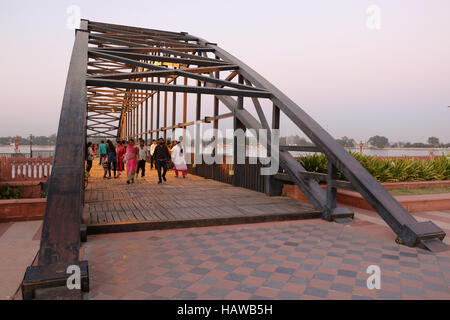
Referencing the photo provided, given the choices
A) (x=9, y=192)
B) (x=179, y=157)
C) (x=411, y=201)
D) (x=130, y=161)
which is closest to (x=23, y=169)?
(x=9, y=192)

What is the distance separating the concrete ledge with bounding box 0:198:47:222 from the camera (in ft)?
19.1

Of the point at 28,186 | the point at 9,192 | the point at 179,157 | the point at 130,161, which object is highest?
the point at 179,157

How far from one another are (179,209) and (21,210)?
9.41 feet

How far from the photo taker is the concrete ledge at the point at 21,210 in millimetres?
5829

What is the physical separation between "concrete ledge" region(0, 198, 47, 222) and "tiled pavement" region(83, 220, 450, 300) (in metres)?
2.07

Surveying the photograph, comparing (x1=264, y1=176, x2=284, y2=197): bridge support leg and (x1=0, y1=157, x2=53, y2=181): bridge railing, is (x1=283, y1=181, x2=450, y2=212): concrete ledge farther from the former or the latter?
(x1=0, y1=157, x2=53, y2=181): bridge railing

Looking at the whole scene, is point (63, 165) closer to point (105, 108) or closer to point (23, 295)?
point (23, 295)

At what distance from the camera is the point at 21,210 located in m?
5.95

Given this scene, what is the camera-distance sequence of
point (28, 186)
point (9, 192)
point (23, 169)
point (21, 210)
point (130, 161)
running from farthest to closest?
point (130, 161) → point (23, 169) → point (28, 186) → point (9, 192) → point (21, 210)

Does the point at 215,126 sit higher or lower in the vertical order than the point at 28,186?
higher

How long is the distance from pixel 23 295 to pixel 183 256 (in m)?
1.68

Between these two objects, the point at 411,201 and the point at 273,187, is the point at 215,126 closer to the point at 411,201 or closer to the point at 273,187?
the point at 273,187

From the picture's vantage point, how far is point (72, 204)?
12.0ft
